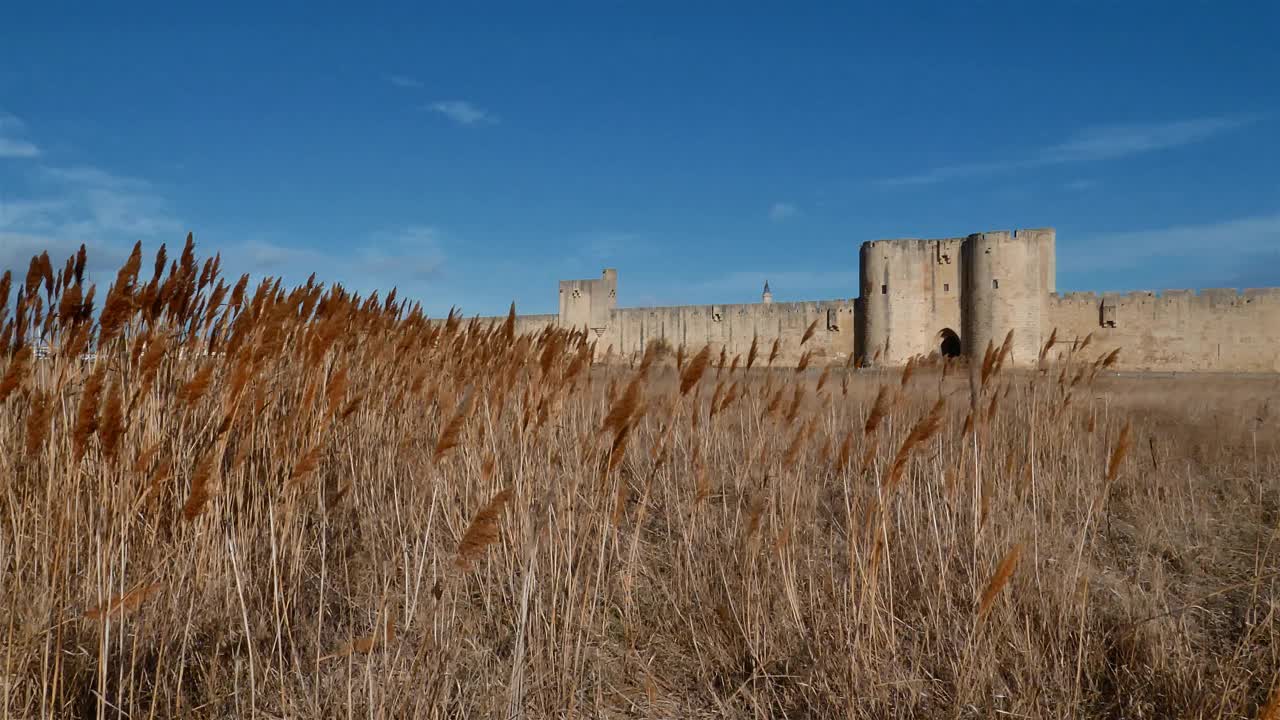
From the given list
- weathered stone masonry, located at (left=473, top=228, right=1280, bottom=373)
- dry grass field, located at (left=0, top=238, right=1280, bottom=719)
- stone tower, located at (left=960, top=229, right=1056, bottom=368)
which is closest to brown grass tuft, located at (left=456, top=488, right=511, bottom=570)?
dry grass field, located at (left=0, top=238, right=1280, bottom=719)

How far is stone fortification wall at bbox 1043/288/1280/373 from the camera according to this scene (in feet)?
60.4

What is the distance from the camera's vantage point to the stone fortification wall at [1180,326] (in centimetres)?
1841

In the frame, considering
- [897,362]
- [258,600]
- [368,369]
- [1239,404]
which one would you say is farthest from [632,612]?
[897,362]

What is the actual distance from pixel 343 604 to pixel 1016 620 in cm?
158

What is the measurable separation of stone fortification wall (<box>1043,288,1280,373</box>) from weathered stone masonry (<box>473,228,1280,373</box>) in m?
0.02

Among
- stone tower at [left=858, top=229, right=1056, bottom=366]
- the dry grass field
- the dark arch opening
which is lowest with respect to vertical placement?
the dry grass field

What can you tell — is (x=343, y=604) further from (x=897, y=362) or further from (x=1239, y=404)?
(x=897, y=362)

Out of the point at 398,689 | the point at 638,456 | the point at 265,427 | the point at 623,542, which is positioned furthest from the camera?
the point at 638,456

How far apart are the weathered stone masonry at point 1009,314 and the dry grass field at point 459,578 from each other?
16264 mm

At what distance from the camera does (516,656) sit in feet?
4.59

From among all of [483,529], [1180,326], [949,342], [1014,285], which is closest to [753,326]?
[949,342]

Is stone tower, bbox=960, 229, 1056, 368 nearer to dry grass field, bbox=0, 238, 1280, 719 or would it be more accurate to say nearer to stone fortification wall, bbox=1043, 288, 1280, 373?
stone fortification wall, bbox=1043, 288, 1280, 373

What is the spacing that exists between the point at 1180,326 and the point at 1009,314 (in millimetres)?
3903

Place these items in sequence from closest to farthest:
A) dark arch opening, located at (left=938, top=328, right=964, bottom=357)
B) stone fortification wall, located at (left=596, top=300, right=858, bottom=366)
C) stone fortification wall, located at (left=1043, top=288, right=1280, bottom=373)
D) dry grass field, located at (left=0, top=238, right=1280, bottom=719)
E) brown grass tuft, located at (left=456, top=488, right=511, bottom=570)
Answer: brown grass tuft, located at (left=456, top=488, right=511, bottom=570) < dry grass field, located at (left=0, top=238, right=1280, bottom=719) < stone fortification wall, located at (left=1043, top=288, right=1280, bottom=373) < dark arch opening, located at (left=938, top=328, right=964, bottom=357) < stone fortification wall, located at (left=596, top=300, right=858, bottom=366)
